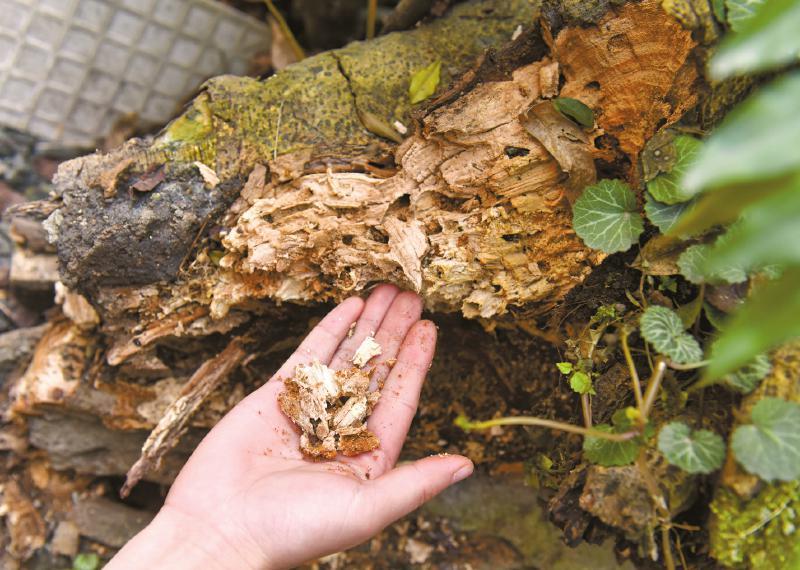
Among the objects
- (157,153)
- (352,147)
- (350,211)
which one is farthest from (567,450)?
(157,153)

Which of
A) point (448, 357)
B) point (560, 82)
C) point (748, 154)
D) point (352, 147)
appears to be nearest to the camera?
point (748, 154)

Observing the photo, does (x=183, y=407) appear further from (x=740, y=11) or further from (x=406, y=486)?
(x=740, y=11)

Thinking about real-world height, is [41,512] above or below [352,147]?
below

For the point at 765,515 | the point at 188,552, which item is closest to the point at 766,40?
the point at 765,515

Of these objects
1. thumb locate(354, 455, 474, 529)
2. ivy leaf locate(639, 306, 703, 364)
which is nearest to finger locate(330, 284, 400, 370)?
thumb locate(354, 455, 474, 529)

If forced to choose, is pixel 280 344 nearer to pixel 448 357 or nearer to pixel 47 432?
pixel 448 357

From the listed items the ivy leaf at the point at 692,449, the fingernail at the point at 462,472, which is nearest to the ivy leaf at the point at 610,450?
the ivy leaf at the point at 692,449

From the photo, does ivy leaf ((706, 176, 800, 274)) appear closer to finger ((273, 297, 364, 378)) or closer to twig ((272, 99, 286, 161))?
finger ((273, 297, 364, 378))

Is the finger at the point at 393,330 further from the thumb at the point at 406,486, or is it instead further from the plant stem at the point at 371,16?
the plant stem at the point at 371,16
